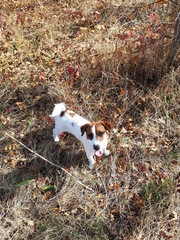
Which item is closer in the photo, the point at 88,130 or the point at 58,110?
the point at 88,130

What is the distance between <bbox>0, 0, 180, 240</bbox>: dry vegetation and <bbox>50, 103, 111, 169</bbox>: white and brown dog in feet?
1.20

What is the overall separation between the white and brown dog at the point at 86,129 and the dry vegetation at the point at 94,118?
0.36 metres

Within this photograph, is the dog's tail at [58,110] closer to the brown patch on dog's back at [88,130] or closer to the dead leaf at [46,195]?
the brown patch on dog's back at [88,130]

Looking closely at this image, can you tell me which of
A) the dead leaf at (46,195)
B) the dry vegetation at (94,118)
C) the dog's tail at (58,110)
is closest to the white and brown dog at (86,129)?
the dog's tail at (58,110)

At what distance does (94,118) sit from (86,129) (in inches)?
34.7

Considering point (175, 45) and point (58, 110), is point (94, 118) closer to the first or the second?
point (58, 110)

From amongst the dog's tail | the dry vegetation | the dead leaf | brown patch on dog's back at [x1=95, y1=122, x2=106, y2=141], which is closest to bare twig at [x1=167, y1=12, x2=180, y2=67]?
the dry vegetation

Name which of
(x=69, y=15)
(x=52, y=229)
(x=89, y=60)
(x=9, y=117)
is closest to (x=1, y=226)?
(x=52, y=229)

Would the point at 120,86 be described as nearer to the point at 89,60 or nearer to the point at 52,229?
the point at 89,60

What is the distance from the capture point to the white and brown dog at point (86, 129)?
212 cm

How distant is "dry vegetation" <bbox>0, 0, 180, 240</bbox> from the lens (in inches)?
93.3

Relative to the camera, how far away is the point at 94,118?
3016mm

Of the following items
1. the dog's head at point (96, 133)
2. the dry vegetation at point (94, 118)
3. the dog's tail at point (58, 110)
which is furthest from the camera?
the dog's tail at point (58, 110)

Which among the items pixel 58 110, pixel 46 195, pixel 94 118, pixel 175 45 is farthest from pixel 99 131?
pixel 175 45
